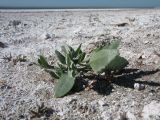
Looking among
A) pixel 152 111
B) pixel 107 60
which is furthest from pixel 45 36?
pixel 152 111

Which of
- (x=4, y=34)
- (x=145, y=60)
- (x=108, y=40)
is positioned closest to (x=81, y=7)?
(x=4, y=34)

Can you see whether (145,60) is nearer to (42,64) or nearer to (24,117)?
(42,64)

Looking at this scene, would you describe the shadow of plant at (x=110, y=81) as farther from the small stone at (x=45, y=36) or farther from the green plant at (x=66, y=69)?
the small stone at (x=45, y=36)

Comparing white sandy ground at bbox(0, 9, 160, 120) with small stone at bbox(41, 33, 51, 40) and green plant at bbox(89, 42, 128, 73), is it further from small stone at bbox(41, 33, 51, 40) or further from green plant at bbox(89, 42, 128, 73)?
green plant at bbox(89, 42, 128, 73)

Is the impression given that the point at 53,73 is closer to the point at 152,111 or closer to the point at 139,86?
the point at 139,86

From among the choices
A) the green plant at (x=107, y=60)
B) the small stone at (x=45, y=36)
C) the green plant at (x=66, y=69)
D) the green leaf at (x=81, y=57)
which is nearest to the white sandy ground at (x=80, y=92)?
the small stone at (x=45, y=36)
